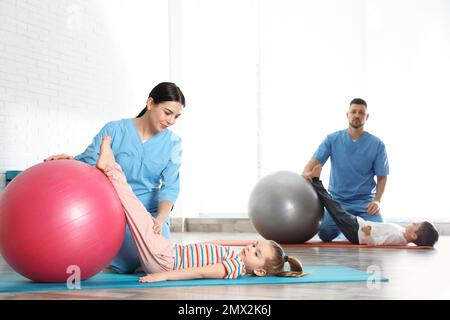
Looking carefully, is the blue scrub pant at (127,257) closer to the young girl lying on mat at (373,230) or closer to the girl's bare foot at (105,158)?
the girl's bare foot at (105,158)

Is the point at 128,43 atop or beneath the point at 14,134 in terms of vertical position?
atop

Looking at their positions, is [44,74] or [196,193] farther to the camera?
[196,193]

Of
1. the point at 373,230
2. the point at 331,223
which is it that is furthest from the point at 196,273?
the point at 331,223

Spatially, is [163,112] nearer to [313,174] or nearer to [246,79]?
[313,174]

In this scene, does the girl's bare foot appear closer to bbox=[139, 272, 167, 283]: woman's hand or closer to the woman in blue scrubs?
the woman in blue scrubs

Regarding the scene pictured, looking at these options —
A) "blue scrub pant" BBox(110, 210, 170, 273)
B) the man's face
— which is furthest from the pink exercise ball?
the man's face

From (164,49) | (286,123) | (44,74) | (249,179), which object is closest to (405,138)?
(286,123)

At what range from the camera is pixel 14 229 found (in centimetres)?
240

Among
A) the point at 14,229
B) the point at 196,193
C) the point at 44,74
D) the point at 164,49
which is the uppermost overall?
the point at 164,49

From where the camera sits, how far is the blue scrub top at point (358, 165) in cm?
512

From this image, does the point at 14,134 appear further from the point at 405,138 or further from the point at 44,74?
the point at 405,138

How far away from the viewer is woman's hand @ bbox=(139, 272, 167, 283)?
2.57 meters

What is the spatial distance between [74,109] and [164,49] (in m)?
1.95

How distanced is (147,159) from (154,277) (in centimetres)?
71
